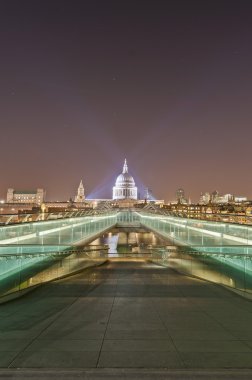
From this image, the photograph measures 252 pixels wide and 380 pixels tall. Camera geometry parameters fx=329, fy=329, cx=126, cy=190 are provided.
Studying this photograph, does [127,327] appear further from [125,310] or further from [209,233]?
[209,233]

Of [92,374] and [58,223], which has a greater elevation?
[58,223]

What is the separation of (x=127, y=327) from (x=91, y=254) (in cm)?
1033

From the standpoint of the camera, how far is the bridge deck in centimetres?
473

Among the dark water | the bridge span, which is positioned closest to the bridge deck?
the bridge span

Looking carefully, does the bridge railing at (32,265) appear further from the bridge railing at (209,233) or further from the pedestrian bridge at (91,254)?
the bridge railing at (209,233)

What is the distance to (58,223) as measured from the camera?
65.3 ft

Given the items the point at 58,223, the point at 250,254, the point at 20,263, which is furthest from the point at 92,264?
the point at 250,254

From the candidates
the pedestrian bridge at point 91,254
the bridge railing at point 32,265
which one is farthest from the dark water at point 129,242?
the bridge railing at point 32,265

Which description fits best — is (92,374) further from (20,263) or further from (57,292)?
(20,263)

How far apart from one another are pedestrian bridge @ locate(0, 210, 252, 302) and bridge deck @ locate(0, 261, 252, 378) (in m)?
0.76

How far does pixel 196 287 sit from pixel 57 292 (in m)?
4.18

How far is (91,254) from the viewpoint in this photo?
53.7 ft

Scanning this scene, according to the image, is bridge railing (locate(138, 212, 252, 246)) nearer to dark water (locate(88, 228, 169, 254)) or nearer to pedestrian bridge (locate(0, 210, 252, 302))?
pedestrian bridge (locate(0, 210, 252, 302))

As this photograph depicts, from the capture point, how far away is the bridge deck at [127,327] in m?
4.73
